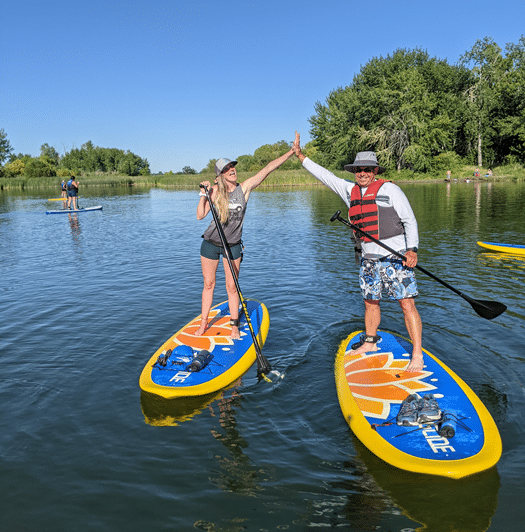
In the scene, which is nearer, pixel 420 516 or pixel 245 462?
pixel 420 516

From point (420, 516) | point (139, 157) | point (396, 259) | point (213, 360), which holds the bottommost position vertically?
point (420, 516)

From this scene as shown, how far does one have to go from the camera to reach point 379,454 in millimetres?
3553

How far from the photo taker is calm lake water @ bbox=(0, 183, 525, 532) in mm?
3191

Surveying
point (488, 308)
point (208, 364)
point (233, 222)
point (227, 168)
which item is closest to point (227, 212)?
point (233, 222)

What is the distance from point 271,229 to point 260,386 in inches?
551

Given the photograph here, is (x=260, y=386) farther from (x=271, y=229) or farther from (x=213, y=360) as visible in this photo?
(x=271, y=229)

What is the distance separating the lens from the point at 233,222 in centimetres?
548

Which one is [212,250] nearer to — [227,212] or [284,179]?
[227,212]

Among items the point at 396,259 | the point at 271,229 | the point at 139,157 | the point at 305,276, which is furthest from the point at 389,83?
the point at 139,157

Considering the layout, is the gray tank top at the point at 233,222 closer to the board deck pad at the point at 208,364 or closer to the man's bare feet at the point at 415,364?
the board deck pad at the point at 208,364

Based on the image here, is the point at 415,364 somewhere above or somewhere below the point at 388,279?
below

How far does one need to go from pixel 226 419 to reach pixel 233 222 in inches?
93.0

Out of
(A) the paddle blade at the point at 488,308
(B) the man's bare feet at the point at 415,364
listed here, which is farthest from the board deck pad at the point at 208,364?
(A) the paddle blade at the point at 488,308

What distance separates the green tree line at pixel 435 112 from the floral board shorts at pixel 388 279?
165 feet
